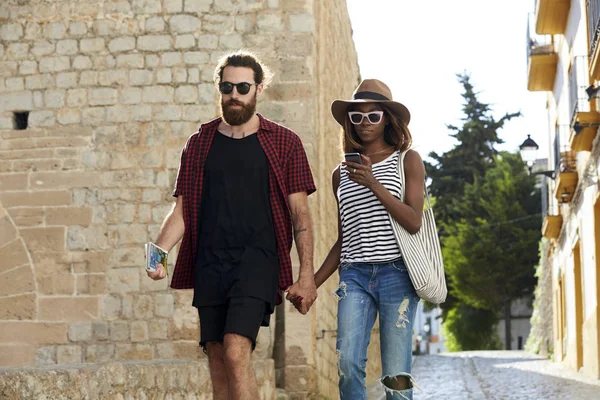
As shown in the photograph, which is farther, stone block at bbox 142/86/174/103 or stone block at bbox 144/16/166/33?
stone block at bbox 144/16/166/33

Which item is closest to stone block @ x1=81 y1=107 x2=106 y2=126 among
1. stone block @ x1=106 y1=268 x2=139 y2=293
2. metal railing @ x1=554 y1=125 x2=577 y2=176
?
stone block @ x1=106 y1=268 x2=139 y2=293

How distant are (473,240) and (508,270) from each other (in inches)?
Result: 67.8

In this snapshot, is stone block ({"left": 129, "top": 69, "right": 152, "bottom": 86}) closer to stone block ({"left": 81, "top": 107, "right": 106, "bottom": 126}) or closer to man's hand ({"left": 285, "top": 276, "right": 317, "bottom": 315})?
stone block ({"left": 81, "top": 107, "right": 106, "bottom": 126})

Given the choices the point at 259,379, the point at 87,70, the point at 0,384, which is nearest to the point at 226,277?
the point at 0,384

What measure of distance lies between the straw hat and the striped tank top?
21 centimetres

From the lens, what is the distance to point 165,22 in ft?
35.7

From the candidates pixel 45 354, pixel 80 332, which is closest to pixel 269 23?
pixel 80 332

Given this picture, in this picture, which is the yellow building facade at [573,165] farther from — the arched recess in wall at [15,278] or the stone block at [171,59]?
the arched recess in wall at [15,278]

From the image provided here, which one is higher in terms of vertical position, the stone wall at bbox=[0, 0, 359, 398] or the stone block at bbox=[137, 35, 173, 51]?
the stone block at bbox=[137, 35, 173, 51]

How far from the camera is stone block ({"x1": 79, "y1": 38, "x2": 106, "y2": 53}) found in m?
11.0

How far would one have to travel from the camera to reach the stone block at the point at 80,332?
1048 centimetres

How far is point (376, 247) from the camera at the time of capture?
494cm

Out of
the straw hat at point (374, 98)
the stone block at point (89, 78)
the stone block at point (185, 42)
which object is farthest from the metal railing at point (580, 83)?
the straw hat at point (374, 98)

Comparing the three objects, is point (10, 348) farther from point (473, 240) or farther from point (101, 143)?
point (473, 240)
